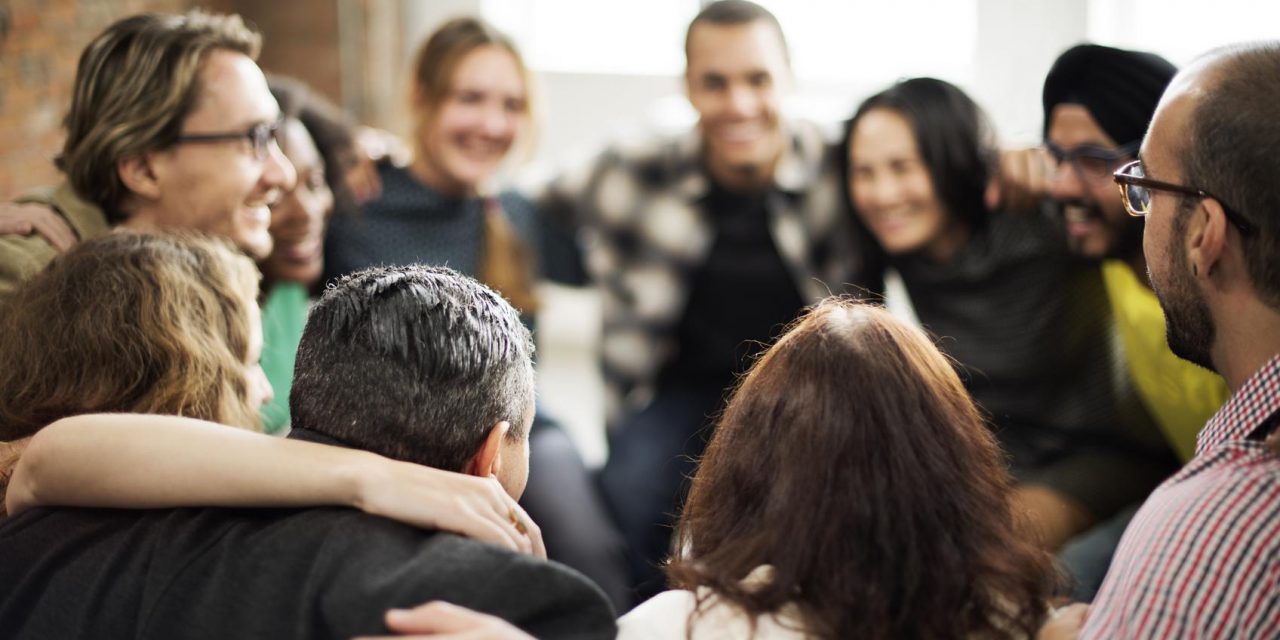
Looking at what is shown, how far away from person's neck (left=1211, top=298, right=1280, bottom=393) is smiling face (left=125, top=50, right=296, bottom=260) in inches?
67.6

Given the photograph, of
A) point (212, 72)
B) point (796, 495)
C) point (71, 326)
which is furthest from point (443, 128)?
point (796, 495)

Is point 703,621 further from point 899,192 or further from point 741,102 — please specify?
point 741,102

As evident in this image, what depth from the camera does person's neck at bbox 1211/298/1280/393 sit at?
4.44ft

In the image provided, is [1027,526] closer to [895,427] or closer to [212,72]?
[895,427]

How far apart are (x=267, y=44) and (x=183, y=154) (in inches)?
109

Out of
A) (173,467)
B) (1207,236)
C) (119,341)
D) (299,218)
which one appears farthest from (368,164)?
(1207,236)

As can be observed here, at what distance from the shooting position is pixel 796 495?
123cm

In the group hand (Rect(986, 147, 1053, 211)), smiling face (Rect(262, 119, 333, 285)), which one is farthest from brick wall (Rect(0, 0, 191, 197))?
hand (Rect(986, 147, 1053, 211))

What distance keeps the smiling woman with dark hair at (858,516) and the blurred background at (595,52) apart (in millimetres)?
2519

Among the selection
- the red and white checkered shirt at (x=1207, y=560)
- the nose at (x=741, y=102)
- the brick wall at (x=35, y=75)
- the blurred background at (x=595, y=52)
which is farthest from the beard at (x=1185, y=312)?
the brick wall at (x=35, y=75)

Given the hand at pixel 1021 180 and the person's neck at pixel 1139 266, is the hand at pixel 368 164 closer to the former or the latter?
the hand at pixel 1021 180

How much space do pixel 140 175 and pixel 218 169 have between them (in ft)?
0.47

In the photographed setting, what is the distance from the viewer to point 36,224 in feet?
7.11

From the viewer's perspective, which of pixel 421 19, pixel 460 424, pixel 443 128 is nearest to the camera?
pixel 460 424
